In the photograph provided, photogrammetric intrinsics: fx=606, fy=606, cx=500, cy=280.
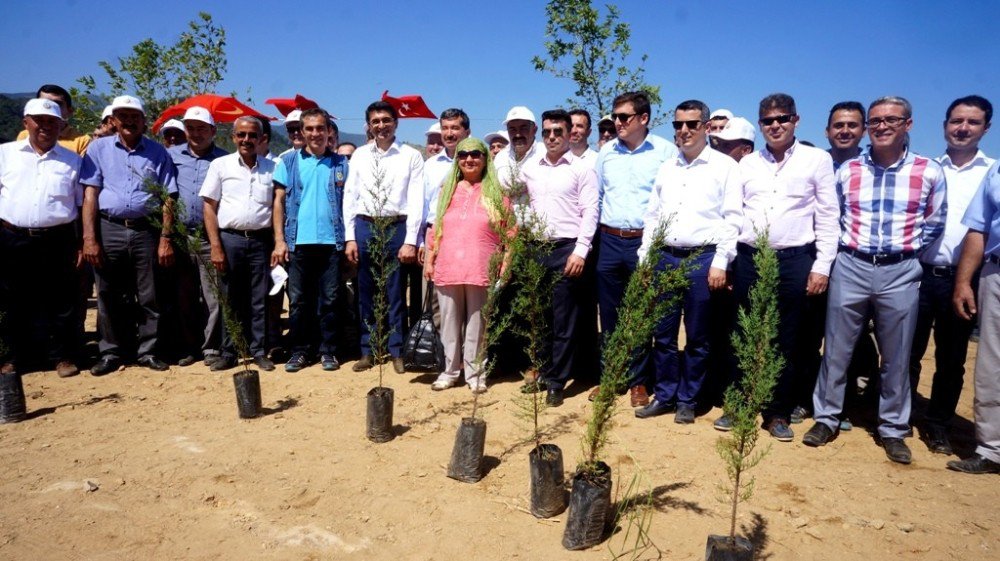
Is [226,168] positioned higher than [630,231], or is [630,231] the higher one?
[226,168]

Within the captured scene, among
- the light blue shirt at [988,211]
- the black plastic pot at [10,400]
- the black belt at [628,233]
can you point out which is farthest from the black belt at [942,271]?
the black plastic pot at [10,400]

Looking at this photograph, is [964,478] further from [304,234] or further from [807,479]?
[304,234]

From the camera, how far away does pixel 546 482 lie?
3.33 metres

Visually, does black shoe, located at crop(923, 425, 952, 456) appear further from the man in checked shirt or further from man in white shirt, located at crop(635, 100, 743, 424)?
man in white shirt, located at crop(635, 100, 743, 424)

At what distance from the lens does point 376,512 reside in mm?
3488

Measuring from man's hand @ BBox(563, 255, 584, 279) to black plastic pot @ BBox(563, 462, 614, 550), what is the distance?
2.17m

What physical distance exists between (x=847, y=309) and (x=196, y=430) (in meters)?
4.89

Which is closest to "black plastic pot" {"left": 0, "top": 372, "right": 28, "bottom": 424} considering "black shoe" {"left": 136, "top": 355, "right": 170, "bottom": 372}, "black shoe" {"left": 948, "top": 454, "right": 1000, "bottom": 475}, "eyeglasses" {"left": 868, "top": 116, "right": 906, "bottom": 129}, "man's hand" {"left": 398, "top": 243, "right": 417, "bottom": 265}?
"black shoe" {"left": 136, "top": 355, "right": 170, "bottom": 372}

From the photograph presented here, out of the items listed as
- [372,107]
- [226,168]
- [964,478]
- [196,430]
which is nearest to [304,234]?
[226,168]

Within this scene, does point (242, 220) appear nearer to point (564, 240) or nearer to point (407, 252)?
point (407, 252)

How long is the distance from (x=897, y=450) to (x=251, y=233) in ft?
18.9

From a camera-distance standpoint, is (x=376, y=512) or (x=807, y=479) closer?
(x=376, y=512)

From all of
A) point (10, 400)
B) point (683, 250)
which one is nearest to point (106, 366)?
point (10, 400)

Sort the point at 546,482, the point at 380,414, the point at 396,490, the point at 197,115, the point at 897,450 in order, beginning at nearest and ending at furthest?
1. the point at 546,482
2. the point at 396,490
3. the point at 897,450
4. the point at 380,414
5. the point at 197,115
